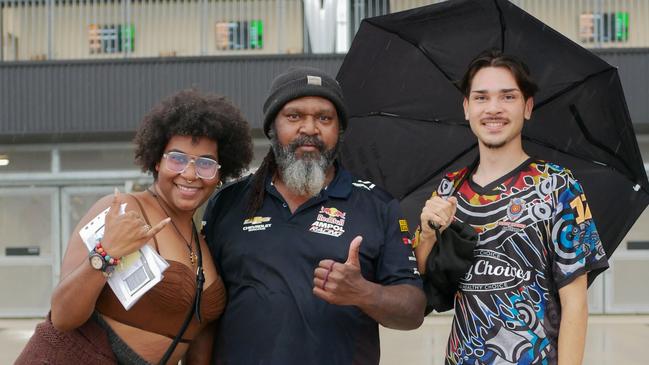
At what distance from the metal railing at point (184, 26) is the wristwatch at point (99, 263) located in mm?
9533

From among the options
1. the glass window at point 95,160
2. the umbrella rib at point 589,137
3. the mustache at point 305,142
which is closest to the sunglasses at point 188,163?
the mustache at point 305,142

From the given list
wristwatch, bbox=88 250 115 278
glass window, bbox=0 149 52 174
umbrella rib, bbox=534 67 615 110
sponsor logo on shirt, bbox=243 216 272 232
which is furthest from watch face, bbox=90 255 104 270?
glass window, bbox=0 149 52 174

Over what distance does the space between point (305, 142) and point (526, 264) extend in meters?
0.99

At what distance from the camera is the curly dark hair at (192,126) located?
120 inches

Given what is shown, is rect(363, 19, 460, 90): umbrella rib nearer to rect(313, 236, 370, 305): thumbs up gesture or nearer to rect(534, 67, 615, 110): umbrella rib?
rect(534, 67, 615, 110): umbrella rib

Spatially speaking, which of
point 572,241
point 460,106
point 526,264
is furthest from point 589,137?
point 526,264

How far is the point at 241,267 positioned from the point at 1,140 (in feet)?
33.2

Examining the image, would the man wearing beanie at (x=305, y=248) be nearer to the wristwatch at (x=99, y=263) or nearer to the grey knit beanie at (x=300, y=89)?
the grey knit beanie at (x=300, y=89)

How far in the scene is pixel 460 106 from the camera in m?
3.77

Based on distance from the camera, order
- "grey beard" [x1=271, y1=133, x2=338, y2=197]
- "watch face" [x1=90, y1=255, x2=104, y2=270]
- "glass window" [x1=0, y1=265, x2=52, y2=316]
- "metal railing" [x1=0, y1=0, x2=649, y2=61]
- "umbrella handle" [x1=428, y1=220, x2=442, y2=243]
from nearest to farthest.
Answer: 1. "watch face" [x1=90, y1=255, x2=104, y2=270]
2. "umbrella handle" [x1=428, y1=220, x2=442, y2=243]
3. "grey beard" [x1=271, y1=133, x2=338, y2=197]
4. "metal railing" [x1=0, y1=0, x2=649, y2=61]
5. "glass window" [x1=0, y1=265, x2=52, y2=316]

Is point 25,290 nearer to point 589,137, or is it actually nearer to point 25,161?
point 25,161

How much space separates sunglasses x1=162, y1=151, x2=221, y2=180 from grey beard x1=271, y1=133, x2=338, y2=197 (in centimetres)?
30

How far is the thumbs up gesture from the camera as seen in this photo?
260 cm

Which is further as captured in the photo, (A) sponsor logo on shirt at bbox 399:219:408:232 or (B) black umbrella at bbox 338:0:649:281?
(B) black umbrella at bbox 338:0:649:281
